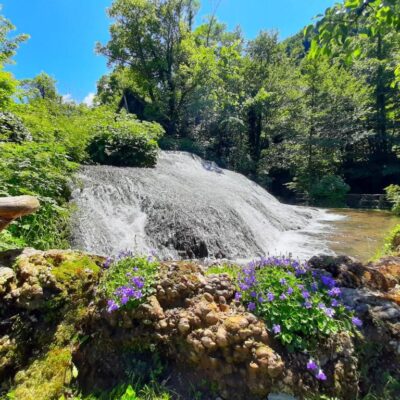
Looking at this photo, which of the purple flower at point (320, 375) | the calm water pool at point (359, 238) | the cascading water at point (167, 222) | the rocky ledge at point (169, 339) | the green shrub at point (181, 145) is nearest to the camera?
the purple flower at point (320, 375)

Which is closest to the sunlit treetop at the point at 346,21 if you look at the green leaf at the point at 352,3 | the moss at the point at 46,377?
the green leaf at the point at 352,3

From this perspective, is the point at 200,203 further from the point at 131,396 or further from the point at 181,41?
the point at 181,41

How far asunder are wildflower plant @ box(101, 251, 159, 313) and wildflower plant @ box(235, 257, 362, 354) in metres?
0.69

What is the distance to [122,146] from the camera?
9680 millimetres

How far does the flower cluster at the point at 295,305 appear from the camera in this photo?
1816 millimetres

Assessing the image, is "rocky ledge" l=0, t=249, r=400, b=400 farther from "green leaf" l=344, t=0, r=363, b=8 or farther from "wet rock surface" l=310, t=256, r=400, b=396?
"green leaf" l=344, t=0, r=363, b=8

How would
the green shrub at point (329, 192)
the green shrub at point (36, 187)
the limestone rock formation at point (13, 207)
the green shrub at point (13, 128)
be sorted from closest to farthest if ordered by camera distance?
the limestone rock formation at point (13, 207) < the green shrub at point (36, 187) < the green shrub at point (13, 128) < the green shrub at point (329, 192)

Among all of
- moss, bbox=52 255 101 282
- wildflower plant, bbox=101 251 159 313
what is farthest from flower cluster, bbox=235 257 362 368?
moss, bbox=52 255 101 282

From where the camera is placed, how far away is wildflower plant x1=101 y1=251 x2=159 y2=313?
1.97 metres

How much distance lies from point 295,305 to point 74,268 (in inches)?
68.1

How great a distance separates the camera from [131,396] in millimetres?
1572

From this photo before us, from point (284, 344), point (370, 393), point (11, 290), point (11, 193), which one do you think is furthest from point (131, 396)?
point (11, 193)

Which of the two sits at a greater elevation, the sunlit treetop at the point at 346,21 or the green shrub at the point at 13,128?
the sunlit treetop at the point at 346,21

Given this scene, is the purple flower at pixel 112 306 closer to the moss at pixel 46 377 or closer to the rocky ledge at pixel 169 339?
the rocky ledge at pixel 169 339
